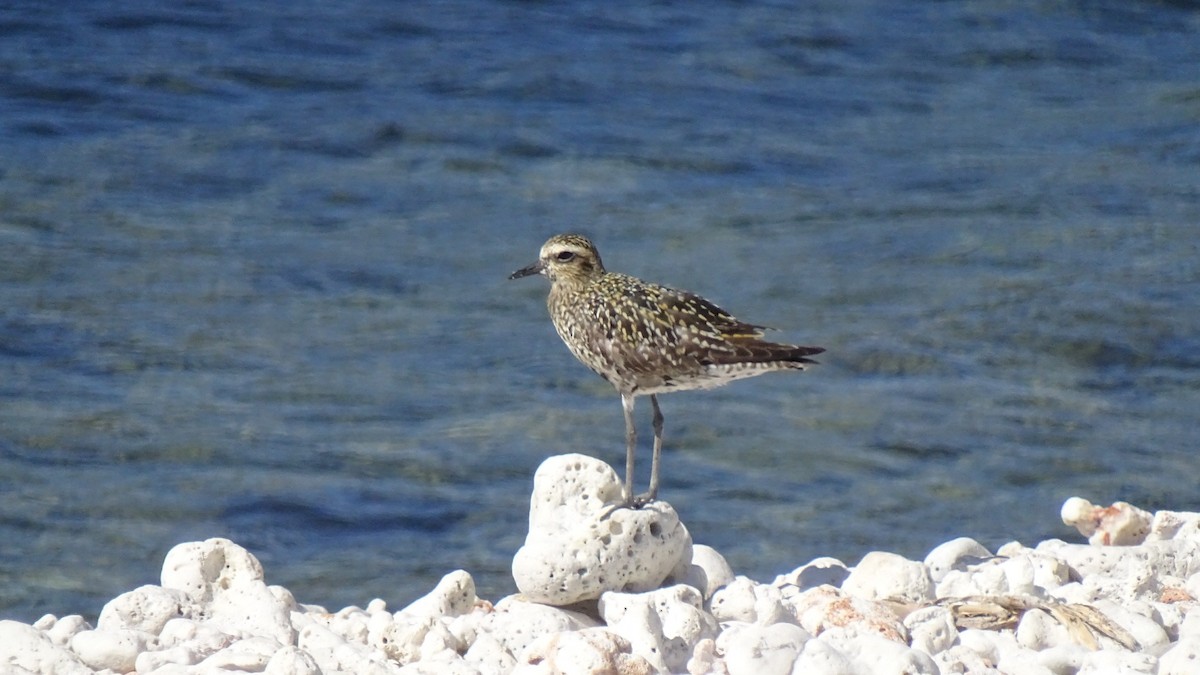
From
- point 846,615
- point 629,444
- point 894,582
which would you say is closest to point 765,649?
point 846,615

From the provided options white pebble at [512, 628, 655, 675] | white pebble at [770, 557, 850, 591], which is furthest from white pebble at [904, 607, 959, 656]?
white pebble at [512, 628, 655, 675]

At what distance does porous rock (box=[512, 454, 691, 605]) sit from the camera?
688 centimetres

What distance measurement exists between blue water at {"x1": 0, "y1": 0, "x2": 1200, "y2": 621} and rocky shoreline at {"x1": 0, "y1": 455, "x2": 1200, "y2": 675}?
182 cm

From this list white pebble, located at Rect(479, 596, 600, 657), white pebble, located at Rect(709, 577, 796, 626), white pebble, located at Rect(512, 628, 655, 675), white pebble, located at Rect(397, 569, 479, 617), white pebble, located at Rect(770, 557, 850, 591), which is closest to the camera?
white pebble, located at Rect(512, 628, 655, 675)

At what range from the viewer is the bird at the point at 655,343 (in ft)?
24.9

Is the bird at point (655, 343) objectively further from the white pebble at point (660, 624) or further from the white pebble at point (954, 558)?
the white pebble at point (954, 558)

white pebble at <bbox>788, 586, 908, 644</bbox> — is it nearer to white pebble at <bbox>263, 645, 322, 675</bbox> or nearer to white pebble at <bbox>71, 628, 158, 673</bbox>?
A: white pebble at <bbox>263, 645, 322, 675</bbox>

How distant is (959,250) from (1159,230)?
1.77 meters

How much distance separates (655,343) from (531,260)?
5.76 metres

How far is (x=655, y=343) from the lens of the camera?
767cm

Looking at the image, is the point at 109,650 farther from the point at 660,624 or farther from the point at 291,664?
the point at 660,624

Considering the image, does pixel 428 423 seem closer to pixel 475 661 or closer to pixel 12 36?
pixel 475 661

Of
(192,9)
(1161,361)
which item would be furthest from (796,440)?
(192,9)

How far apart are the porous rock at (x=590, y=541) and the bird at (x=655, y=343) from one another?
212mm
